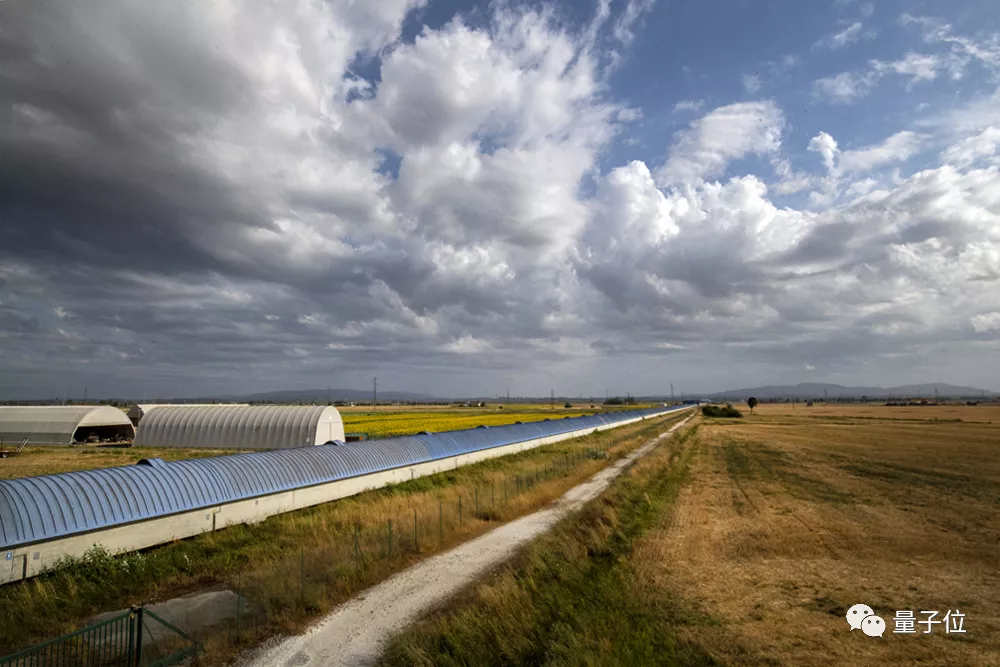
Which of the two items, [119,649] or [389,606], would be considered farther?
[389,606]

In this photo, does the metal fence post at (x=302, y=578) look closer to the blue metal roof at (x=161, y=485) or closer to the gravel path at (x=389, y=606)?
the gravel path at (x=389, y=606)

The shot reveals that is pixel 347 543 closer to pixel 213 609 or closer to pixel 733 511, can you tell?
pixel 213 609

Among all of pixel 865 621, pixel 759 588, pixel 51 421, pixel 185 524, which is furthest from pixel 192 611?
pixel 51 421

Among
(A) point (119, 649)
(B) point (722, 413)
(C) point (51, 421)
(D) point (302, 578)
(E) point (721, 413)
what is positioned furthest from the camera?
(E) point (721, 413)

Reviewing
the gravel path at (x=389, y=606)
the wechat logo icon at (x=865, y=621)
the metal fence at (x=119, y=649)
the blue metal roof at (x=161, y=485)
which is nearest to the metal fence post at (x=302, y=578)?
the gravel path at (x=389, y=606)

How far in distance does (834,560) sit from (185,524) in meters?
22.9

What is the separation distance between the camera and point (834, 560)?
18781 millimetres

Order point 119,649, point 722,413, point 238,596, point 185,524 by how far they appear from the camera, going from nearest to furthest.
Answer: point 119,649 → point 238,596 → point 185,524 → point 722,413

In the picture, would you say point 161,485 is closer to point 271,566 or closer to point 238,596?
point 271,566

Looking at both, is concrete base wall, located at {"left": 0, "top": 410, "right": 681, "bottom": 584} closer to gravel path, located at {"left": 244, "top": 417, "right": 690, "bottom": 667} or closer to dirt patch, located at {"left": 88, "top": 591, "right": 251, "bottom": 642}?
dirt patch, located at {"left": 88, "top": 591, "right": 251, "bottom": 642}

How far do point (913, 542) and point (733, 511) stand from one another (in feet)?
24.1

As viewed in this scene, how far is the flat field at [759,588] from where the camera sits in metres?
12.2

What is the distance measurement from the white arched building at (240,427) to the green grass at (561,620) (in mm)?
37651

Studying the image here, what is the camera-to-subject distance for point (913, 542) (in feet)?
68.4
